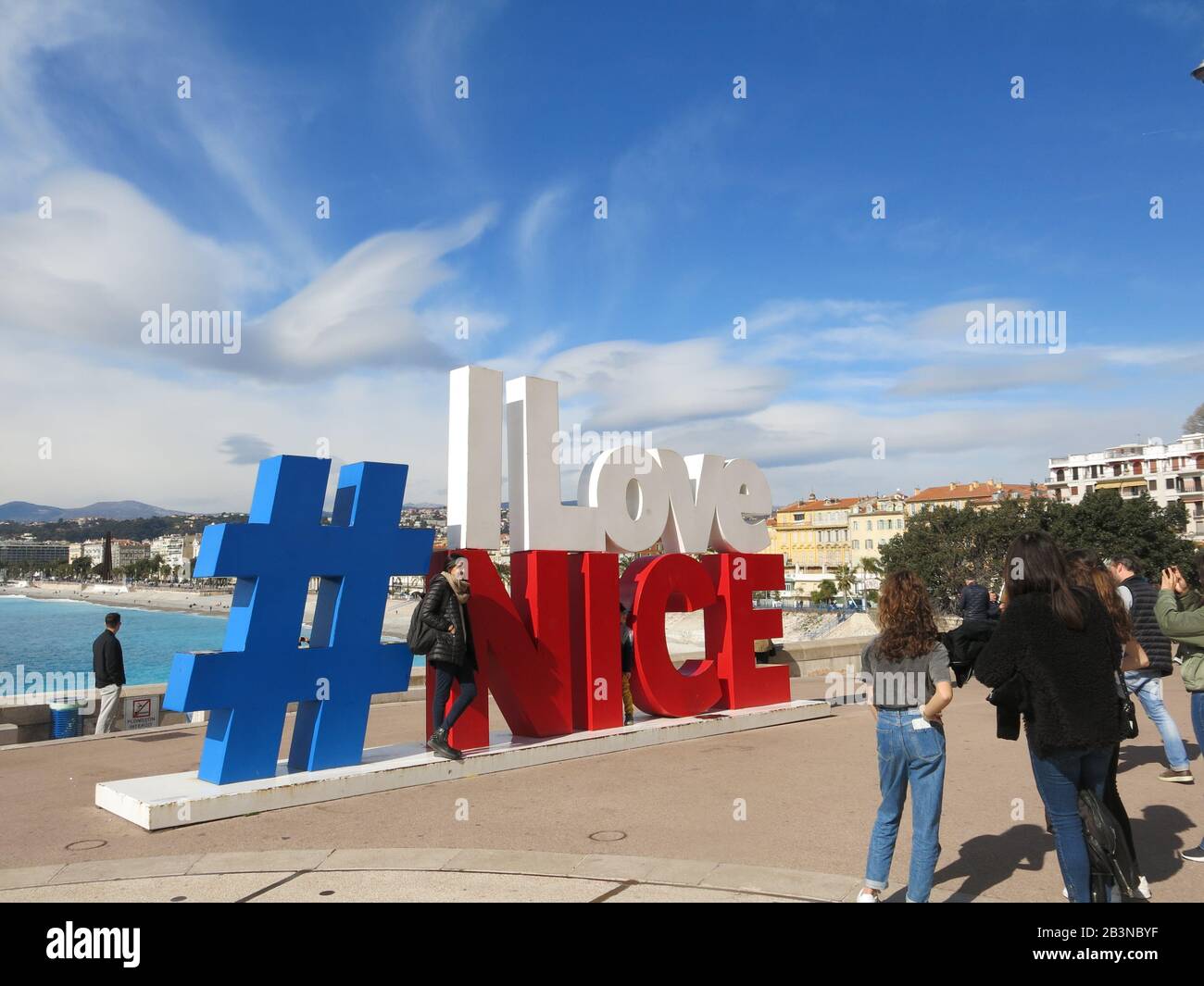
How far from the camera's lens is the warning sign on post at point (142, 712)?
1361 cm

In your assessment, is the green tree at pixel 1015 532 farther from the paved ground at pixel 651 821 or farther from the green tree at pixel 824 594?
the paved ground at pixel 651 821

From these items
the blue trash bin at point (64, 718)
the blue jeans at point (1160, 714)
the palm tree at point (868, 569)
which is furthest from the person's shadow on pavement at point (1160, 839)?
the palm tree at point (868, 569)

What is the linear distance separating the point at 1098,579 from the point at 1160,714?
2370 mm

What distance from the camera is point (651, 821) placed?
298 inches

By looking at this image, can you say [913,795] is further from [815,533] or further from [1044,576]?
[815,533]

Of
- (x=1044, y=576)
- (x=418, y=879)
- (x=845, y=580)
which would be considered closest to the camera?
(x=1044, y=576)

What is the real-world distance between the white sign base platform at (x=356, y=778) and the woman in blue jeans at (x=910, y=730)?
5.27 meters

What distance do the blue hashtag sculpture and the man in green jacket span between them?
697 centimetres

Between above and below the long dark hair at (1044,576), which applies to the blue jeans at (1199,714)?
below

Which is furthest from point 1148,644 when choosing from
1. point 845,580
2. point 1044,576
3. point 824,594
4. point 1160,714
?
point 845,580

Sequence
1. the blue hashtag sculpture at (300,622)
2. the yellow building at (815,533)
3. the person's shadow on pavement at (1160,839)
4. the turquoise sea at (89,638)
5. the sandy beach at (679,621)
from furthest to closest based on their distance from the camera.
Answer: the yellow building at (815,533)
the turquoise sea at (89,638)
the sandy beach at (679,621)
the blue hashtag sculpture at (300,622)
the person's shadow on pavement at (1160,839)

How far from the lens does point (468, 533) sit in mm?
10289
